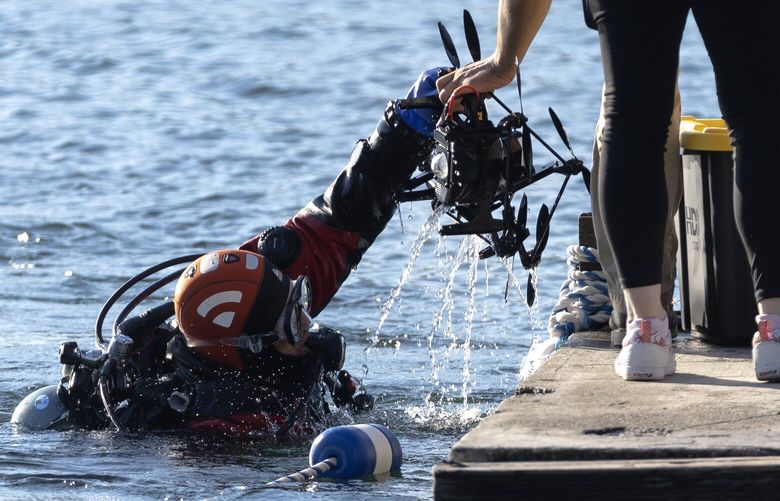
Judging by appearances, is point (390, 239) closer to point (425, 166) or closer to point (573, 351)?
point (425, 166)

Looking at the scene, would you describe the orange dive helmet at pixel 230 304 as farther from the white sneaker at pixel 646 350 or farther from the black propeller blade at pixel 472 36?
the white sneaker at pixel 646 350

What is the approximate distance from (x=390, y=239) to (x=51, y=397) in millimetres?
4377

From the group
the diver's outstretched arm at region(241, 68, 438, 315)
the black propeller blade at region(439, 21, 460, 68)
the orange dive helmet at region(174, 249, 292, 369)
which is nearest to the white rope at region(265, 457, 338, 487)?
the orange dive helmet at region(174, 249, 292, 369)

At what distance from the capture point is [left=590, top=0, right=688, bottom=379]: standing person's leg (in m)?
3.66

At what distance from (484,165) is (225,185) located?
266 inches

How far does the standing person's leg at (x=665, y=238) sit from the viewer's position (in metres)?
4.20

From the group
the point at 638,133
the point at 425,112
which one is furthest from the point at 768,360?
the point at 425,112

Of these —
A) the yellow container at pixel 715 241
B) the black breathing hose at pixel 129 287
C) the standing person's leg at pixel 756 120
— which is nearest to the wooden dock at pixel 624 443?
the standing person's leg at pixel 756 120

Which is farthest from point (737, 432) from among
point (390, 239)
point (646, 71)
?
point (390, 239)

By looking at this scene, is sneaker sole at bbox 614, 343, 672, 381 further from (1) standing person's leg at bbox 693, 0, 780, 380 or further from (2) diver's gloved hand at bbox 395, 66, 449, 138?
(2) diver's gloved hand at bbox 395, 66, 449, 138

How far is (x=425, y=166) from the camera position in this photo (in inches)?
210

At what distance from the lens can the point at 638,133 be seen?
3695 millimetres

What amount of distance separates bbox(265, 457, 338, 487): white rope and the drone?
2.68 feet

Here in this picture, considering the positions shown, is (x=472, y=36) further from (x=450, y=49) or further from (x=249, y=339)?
(x=249, y=339)
